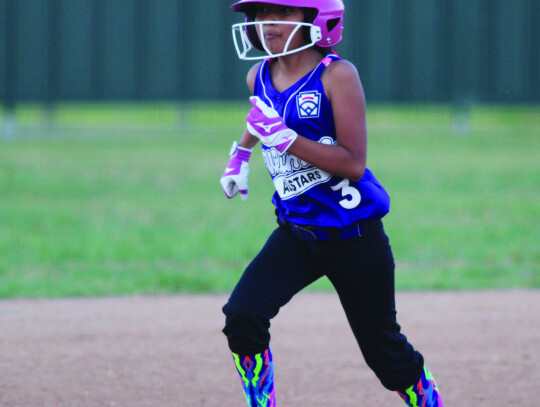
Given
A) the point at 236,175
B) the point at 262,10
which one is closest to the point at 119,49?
the point at 236,175

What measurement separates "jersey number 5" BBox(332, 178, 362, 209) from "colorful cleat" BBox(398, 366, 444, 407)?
693mm

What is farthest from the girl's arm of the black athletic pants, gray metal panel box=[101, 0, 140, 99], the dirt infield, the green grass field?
gray metal panel box=[101, 0, 140, 99]

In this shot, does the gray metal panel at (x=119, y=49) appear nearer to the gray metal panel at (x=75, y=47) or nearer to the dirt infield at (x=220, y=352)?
the gray metal panel at (x=75, y=47)

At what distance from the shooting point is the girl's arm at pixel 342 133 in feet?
9.03

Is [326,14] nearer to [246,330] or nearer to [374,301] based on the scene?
[374,301]

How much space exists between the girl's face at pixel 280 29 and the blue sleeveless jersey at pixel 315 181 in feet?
0.42

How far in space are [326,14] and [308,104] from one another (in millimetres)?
329

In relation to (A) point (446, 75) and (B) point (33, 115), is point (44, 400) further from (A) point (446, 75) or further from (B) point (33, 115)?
(B) point (33, 115)

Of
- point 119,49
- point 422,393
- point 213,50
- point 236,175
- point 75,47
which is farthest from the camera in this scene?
point 213,50

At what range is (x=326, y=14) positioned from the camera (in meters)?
2.84

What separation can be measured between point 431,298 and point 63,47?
17325 millimetres

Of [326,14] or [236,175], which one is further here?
[236,175]

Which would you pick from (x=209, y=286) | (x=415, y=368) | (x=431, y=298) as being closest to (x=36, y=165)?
(x=209, y=286)

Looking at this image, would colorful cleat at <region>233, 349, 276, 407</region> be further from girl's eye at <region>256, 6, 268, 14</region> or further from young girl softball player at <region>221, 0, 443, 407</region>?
girl's eye at <region>256, 6, 268, 14</region>
